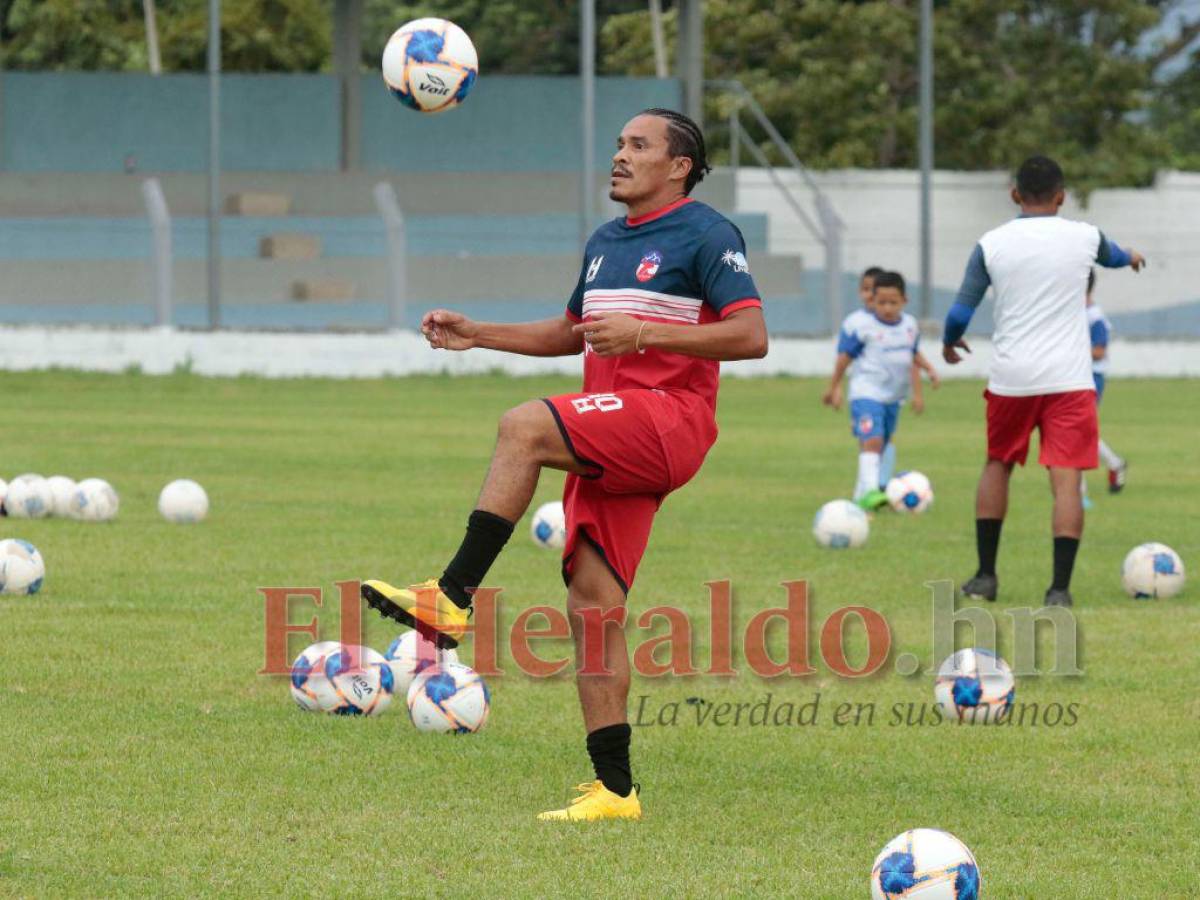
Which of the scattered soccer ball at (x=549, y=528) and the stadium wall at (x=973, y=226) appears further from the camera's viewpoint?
the stadium wall at (x=973, y=226)

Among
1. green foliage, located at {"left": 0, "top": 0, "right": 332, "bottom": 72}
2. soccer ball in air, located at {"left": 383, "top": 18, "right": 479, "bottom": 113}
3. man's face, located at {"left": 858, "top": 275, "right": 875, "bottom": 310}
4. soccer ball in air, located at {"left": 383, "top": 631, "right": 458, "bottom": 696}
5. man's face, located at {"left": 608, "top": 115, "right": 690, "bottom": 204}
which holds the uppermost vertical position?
green foliage, located at {"left": 0, "top": 0, "right": 332, "bottom": 72}

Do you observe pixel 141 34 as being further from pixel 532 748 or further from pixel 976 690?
pixel 532 748

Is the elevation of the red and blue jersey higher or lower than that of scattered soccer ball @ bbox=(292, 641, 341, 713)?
higher

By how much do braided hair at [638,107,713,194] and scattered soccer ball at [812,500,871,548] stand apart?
666cm

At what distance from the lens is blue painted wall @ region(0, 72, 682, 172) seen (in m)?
40.6

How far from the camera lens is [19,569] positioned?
33.8 ft

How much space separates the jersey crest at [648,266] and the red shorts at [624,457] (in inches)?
13.5

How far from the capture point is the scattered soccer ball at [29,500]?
1385 centimetres

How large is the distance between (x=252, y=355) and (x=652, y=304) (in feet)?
81.1

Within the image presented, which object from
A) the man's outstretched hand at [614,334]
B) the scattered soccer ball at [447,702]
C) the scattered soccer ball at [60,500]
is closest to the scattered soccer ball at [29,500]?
the scattered soccer ball at [60,500]

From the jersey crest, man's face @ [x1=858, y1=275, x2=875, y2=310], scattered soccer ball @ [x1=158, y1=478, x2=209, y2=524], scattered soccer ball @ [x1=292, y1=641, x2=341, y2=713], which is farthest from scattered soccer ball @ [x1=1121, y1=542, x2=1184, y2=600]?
scattered soccer ball @ [x1=158, y1=478, x2=209, y2=524]

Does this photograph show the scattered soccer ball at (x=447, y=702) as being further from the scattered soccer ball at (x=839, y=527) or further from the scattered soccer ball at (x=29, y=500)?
the scattered soccer ball at (x=29, y=500)

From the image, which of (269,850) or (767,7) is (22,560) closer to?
(269,850)

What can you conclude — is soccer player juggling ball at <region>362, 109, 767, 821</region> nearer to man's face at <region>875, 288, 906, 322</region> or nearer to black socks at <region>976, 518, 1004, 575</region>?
black socks at <region>976, 518, 1004, 575</region>
